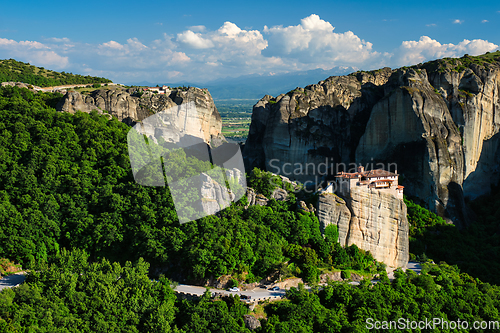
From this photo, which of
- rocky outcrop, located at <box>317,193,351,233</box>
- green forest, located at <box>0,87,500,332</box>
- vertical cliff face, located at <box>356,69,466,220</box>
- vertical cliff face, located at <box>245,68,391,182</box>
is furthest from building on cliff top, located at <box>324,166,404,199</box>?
vertical cliff face, located at <box>245,68,391,182</box>

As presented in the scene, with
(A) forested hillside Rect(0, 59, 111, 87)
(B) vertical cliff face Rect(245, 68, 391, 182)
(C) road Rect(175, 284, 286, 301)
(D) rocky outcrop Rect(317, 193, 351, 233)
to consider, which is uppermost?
(A) forested hillside Rect(0, 59, 111, 87)

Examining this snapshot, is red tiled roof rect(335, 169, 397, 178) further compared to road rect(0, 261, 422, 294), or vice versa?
red tiled roof rect(335, 169, 397, 178)

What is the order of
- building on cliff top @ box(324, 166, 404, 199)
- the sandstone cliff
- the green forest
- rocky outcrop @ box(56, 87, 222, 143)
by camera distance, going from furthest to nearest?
the sandstone cliff, rocky outcrop @ box(56, 87, 222, 143), building on cliff top @ box(324, 166, 404, 199), the green forest

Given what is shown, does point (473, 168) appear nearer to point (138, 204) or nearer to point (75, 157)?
point (138, 204)

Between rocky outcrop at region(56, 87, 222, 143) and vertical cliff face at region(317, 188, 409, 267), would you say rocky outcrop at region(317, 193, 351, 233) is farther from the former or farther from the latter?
rocky outcrop at region(56, 87, 222, 143)

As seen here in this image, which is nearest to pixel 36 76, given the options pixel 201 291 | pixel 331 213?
pixel 201 291

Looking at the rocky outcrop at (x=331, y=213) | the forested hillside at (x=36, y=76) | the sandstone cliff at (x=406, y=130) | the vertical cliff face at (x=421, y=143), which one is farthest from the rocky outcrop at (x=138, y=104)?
the vertical cliff face at (x=421, y=143)

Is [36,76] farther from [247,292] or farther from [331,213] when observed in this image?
[247,292]
